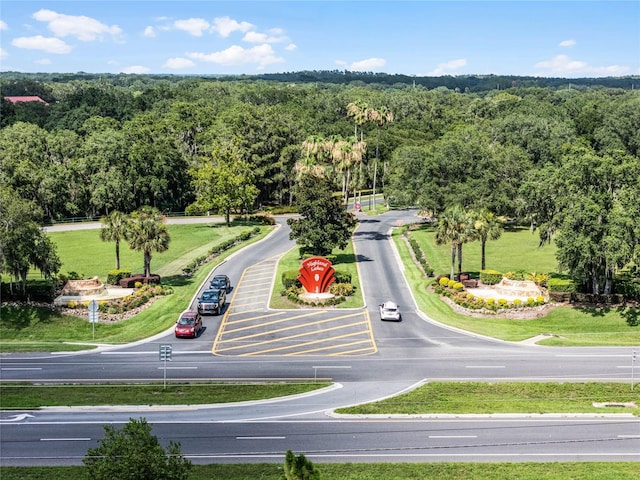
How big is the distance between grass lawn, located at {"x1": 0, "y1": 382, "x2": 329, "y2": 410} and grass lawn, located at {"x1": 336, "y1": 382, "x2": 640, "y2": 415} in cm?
548

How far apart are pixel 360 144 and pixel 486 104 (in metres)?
109

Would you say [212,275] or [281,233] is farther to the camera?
[281,233]

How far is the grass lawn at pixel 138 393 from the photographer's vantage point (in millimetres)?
35125

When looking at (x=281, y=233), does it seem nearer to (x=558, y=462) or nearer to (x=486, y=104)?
(x=558, y=462)

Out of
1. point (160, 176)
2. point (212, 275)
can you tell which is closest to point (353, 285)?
point (212, 275)

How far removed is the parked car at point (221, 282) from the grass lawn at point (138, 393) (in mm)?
20032

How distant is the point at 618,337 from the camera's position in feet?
157

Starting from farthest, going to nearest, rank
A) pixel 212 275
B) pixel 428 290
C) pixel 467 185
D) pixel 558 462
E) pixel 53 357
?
pixel 467 185 < pixel 212 275 < pixel 428 290 < pixel 53 357 < pixel 558 462

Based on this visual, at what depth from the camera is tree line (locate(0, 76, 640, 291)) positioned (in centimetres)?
5256

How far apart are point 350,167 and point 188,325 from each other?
47.2m

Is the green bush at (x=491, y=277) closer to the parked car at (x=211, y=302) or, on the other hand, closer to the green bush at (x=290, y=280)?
the green bush at (x=290, y=280)

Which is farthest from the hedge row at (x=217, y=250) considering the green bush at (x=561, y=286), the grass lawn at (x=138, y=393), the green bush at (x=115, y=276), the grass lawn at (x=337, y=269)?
the green bush at (x=561, y=286)

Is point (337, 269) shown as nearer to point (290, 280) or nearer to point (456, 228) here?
point (290, 280)

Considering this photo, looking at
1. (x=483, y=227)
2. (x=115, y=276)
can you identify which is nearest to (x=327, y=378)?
(x=483, y=227)
